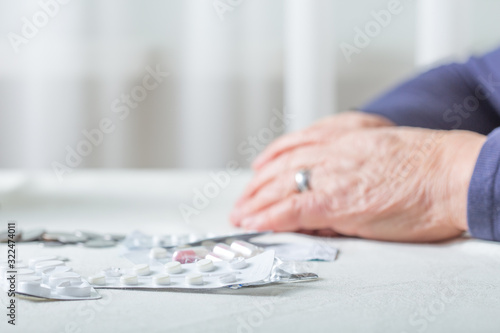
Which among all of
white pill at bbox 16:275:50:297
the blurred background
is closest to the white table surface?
white pill at bbox 16:275:50:297

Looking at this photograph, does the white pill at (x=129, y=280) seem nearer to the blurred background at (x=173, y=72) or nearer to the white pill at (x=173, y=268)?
the white pill at (x=173, y=268)

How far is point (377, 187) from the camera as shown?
2.04 feet

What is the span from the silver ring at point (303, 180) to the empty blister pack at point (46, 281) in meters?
0.30

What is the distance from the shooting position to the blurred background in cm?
172

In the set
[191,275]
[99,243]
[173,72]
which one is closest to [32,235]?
[99,243]

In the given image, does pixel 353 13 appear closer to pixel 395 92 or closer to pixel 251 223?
pixel 395 92

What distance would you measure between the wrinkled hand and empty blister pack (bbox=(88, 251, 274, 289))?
0.68ft

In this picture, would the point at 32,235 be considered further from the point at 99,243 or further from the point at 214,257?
the point at 214,257

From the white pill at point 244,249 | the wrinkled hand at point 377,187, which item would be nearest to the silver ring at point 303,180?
the wrinkled hand at point 377,187

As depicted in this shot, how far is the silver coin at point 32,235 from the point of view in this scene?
0.60m

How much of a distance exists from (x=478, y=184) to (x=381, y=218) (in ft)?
0.37

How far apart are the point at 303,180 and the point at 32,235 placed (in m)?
0.31

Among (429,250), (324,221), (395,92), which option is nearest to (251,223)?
(324,221)

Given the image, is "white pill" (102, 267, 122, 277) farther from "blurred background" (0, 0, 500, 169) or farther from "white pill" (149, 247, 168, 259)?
"blurred background" (0, 0, 500, 169)
